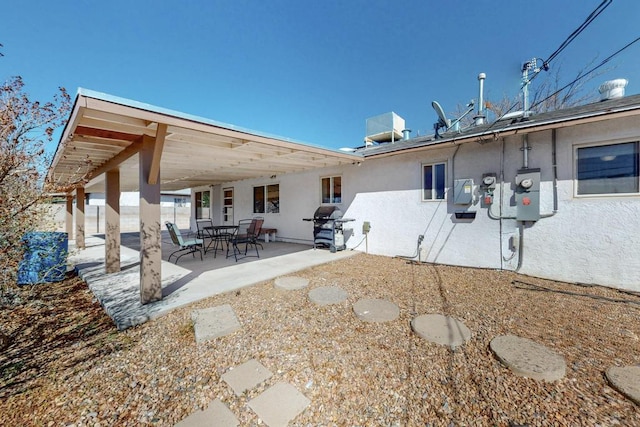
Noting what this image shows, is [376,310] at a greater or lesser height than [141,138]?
lesser

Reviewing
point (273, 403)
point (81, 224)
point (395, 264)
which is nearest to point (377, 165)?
point (395, 264)

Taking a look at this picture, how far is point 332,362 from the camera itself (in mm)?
2279

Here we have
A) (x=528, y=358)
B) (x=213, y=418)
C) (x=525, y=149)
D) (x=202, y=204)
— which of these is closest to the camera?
(x=213, y=418)

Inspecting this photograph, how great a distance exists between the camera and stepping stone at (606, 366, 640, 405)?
1.84 m

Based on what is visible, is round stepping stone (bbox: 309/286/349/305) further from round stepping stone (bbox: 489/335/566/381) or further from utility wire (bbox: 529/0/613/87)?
utility wire (bbox: 529/0/613/87)

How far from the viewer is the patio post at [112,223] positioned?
5.14 metres

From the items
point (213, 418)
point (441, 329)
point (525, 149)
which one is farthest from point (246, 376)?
point (525, 149)

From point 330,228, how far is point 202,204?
10777mm

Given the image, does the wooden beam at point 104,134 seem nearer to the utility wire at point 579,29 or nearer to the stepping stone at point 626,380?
the stepping stone at point 626,380

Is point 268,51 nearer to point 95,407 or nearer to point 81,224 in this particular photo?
point 81,224

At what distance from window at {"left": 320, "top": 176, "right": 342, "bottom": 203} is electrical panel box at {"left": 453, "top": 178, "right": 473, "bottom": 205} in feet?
11.4

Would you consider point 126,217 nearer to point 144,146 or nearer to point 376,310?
point 144,146

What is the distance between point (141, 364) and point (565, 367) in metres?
3.90

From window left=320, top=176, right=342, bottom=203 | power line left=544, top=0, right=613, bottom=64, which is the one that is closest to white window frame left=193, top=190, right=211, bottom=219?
window left=320, top=176, right=342, bottom=203
